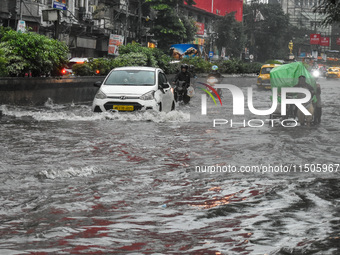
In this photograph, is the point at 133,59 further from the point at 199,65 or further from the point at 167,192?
the point at 167,192

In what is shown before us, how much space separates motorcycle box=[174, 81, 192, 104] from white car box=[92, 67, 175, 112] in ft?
19.9

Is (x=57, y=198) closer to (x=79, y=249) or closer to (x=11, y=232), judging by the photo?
(x=11, y=232)

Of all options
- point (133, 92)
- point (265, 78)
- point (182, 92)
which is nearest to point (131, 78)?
point (133, 92)

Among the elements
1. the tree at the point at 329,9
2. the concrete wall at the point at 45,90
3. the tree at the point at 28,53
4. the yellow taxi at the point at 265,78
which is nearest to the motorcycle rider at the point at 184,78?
the concrete wall at the point at 45,90

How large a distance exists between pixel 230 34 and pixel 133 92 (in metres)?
67.3

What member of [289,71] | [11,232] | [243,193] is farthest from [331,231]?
[289,71]

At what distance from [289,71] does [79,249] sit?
11856 mm

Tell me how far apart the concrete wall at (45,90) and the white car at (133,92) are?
2.88m

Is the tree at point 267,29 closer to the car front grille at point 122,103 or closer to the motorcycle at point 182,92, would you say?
the motorcycle at point 182,92

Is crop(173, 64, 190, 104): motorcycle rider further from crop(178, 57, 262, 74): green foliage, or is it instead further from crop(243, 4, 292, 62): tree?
crop(243, 4, 292, 62): tree

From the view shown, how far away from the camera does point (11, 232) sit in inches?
216

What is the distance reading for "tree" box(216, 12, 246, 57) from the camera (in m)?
82.5

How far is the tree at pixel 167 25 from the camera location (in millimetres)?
63947

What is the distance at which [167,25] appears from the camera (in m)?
65.9
